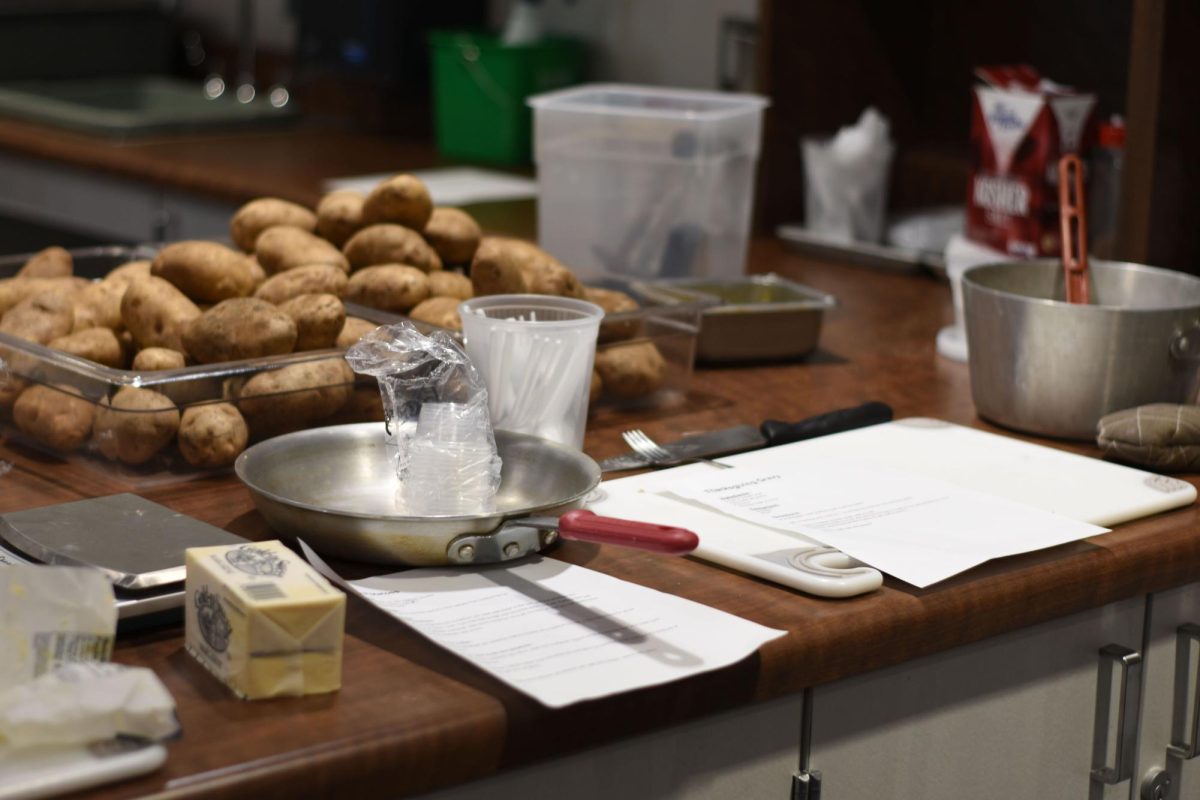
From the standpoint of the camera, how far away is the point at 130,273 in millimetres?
1388

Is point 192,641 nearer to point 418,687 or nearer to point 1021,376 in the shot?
point 418,687

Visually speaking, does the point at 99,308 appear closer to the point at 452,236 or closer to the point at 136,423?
the point at 136,423

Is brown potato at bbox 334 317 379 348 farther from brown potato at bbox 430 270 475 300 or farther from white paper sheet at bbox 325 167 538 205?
white paper sheet at bbox 325 167 538 205

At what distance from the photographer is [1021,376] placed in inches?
52.2

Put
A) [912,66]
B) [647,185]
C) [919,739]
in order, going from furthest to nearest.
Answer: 1. [912,66]
2. [647,185]
3. [919,739]

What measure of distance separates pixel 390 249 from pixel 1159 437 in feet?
2.13

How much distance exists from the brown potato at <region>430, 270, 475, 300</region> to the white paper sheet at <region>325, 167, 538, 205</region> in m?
0.96

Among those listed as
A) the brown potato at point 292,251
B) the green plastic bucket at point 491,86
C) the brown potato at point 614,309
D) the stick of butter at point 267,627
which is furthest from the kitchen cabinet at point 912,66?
the stick of butter at point 267,627

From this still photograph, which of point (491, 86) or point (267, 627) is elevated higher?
point (491, 86)

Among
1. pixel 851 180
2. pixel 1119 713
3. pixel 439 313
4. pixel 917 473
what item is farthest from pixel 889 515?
pixel 851 180

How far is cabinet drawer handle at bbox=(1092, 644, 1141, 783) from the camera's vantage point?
1.13m

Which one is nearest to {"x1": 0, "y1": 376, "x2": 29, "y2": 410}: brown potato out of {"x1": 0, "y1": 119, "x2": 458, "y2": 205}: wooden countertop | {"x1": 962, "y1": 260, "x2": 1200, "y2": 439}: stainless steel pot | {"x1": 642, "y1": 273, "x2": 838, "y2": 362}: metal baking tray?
{"x1": 642, "y1": 273, "x2": 838, "y2": 362}: metal baking tray

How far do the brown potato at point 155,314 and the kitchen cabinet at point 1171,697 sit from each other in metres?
Result: 0.74

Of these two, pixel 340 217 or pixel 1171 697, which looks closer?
pixel 1171 697
